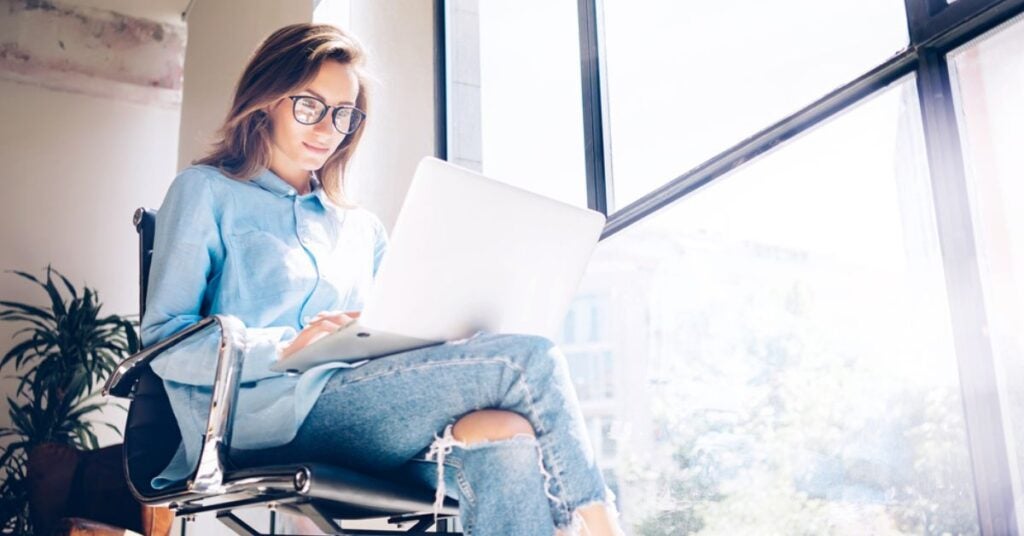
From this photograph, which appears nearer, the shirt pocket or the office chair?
the office chair

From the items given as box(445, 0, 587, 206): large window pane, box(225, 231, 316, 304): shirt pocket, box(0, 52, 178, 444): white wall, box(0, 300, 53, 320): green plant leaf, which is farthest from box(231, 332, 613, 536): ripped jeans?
box(0, 52, 178, 444): white wall

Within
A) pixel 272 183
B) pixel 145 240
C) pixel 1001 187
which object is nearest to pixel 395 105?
pixel 272 183

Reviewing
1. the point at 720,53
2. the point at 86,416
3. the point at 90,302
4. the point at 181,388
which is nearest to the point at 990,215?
the point at 720,53

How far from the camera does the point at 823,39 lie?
1.91 m

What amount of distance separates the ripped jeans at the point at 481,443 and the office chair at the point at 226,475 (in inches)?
2.6

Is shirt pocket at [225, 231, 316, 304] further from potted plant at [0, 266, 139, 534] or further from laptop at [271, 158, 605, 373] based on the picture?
potted plant at [0, 266, 139, 534]

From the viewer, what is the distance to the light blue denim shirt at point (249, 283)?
4.99 ft

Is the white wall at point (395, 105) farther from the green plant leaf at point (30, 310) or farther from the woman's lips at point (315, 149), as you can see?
the green plant leaf at point (30, 310)

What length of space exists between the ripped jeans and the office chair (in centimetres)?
7

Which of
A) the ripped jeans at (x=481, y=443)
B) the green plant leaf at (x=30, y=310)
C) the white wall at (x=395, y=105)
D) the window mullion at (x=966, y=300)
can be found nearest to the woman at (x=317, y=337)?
the ripped jeans at (x=481, y=443)

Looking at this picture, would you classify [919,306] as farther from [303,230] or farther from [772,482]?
[303,230]

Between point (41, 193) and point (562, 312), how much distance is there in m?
4.15

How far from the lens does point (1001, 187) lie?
1472 millimetres

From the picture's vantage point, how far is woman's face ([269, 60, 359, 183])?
6.14 feet
